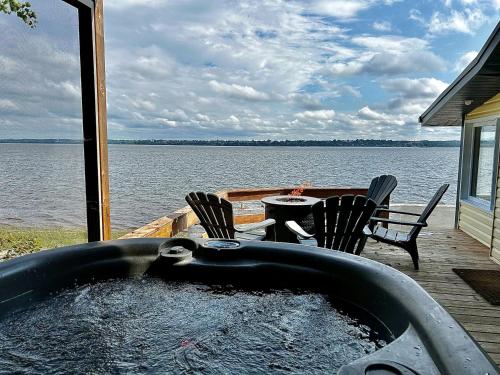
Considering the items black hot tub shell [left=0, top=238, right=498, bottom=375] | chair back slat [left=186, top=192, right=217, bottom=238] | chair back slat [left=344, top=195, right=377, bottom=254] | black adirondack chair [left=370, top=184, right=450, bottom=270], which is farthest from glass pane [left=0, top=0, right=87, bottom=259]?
black adirondack chair [left=370, top=184, right=450, bottom=270]

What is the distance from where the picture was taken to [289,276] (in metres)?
2.21

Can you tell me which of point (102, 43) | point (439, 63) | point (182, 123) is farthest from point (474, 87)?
point (182, 123)

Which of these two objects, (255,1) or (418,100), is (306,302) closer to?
(255,1)

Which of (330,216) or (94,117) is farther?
(330,216)

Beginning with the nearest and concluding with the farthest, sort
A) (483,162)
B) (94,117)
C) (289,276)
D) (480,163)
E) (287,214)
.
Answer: (289,276)
(94,117)
(287,214)
(483,162)
(480,163)

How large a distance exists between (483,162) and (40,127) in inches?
227

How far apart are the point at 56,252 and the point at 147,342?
0.92 m

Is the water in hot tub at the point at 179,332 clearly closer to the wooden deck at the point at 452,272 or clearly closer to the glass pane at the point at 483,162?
the wooden deck at the point at 452,272

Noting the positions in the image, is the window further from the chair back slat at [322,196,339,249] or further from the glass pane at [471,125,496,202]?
the chair back slat at [322,196,339,249]

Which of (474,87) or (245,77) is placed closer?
(474,87)

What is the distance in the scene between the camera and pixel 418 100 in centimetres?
2119

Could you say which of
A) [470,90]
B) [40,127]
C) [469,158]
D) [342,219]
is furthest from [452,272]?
[40,127]

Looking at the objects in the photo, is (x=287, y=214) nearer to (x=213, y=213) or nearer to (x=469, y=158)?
(x=213, y=213)

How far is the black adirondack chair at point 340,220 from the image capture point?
10.6 feet
